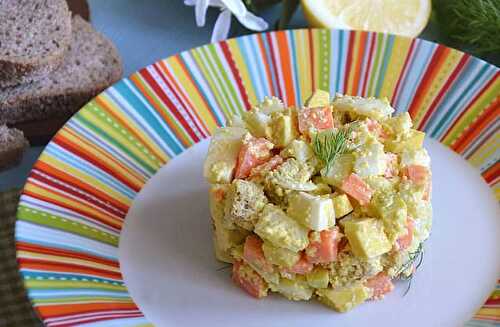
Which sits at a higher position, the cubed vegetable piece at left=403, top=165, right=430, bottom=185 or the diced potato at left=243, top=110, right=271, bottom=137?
the diced potato at left=243, top=110, right=271, bottom=137

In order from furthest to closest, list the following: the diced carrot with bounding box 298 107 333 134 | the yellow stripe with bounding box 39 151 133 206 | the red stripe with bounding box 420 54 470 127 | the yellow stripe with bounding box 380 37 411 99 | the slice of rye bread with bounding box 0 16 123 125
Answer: the slice of rye bread with bounding box 0 16 123 125 → the yellow stripe with bounding box 380 37 411 99 → the red stripe with bounding box 420 54 470 127 → the yellow stripe with bounding box 39 151 133 206 → the diced carrot with bounding box 298 107 333 134

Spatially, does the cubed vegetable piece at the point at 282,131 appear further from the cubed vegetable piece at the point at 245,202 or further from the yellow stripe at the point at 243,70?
the yellow stripe at the point at 243,70

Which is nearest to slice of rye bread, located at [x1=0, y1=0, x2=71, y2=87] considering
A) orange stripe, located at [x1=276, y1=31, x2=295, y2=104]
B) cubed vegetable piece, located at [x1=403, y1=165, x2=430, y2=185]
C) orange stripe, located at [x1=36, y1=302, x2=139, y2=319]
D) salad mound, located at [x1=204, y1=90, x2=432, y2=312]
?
orange stripe, located at [x1=276, y1=31, x2=295, y2=104]

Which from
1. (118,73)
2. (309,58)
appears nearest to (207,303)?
(309,58)

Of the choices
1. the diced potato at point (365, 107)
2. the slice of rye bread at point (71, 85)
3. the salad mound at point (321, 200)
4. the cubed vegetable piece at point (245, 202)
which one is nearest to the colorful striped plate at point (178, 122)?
the salad mound at point (321, 200)

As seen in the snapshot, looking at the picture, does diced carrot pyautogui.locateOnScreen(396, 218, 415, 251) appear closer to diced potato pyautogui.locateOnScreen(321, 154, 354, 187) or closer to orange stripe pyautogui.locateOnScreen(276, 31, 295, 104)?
diced potato pyautogui.locateOnScreen(321, 154, 354, 187)

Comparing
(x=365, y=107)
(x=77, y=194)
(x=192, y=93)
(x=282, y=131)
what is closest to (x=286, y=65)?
(x=192, y=93)

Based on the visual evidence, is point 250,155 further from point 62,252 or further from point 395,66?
point 395,66
